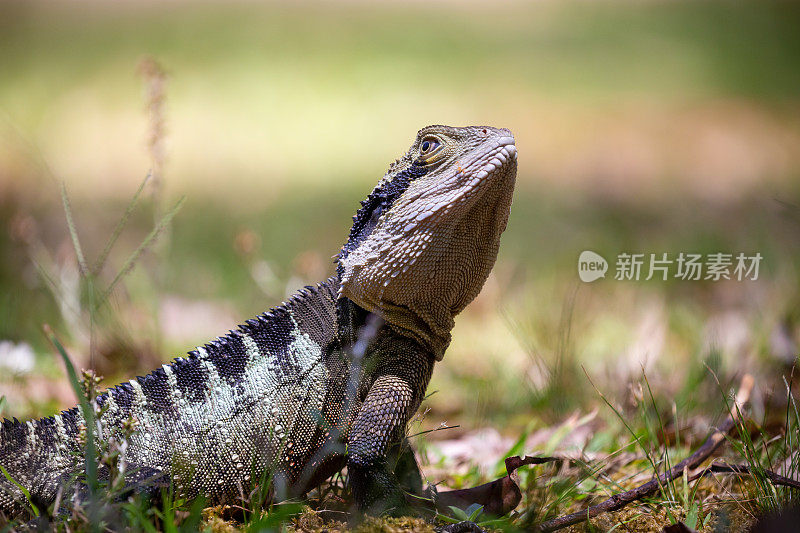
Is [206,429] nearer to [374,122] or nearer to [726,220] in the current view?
[726,220]

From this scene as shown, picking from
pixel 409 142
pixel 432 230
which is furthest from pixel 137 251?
pixel 409 142

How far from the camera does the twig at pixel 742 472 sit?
255 cm

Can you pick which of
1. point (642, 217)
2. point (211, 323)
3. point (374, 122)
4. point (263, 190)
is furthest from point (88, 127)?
point (642, 217)

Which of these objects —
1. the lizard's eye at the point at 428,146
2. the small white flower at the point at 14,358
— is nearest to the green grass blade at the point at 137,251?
the lizard's eye at the point at 428,146

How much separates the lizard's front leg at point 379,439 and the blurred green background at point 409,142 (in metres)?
1.55

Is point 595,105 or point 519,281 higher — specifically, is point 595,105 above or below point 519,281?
above

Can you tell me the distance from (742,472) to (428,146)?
1.97 metres

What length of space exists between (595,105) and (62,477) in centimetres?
1238

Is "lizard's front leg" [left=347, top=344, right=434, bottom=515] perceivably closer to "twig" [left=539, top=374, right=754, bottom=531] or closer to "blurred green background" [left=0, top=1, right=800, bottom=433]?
"twig" [left=539, top=374, right=754, bottom=531]

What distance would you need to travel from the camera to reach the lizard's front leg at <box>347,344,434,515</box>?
8.84 feet

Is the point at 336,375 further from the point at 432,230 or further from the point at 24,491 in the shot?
the point at 24,491

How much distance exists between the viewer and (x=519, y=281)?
23.0ft

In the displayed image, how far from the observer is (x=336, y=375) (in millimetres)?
2994

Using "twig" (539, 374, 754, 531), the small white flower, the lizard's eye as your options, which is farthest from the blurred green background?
the lizard's eye
